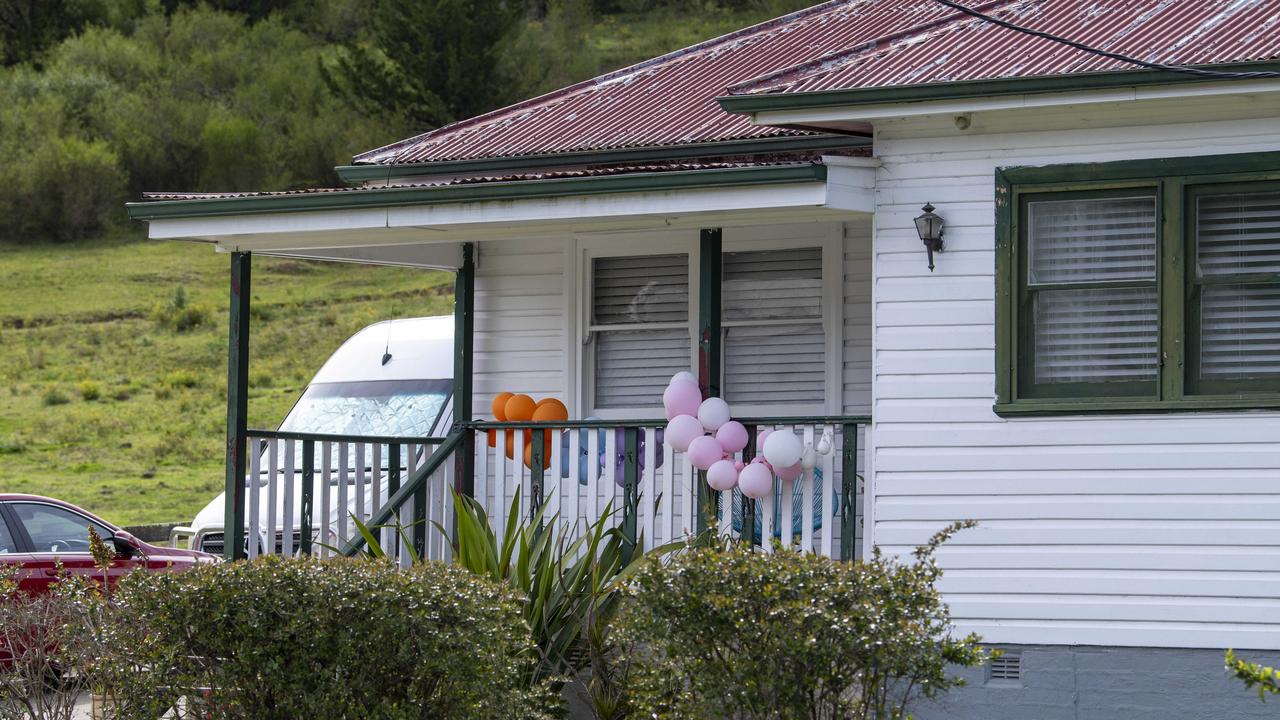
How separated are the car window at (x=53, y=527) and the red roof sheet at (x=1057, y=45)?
23.7ft

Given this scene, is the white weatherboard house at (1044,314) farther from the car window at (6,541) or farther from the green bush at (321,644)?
the car window at (6,541)

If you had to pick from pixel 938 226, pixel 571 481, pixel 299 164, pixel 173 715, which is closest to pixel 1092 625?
pixel 938 226

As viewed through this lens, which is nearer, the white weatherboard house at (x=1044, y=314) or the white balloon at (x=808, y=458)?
the white weatherboard house at (x=1044, y=314)

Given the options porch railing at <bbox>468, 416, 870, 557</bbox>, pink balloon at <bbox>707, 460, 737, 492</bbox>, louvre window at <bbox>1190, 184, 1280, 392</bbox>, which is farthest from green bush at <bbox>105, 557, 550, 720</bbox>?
louvre window at <bbox>1190, 184, 1280, 392</bbox>

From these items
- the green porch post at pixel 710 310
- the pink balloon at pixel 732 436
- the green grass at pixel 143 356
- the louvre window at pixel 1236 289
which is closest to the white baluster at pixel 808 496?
the pink balloon at pixel 732 436

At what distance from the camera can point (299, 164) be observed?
49.2m

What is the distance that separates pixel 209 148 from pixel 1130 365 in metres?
45.3

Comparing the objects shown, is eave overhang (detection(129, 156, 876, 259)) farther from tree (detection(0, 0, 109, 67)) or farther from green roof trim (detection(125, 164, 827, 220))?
tree (detection(0, 0, 109, 67))

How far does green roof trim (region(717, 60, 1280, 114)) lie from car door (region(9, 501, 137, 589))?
6831mm

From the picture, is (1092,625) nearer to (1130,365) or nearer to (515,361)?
(1130,365)

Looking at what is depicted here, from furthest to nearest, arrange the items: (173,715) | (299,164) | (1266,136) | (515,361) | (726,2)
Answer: (726,2), (299,164), (515,361), (1266,136), (173,715)

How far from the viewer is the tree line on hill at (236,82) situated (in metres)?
43.2

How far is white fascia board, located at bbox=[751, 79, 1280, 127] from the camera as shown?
7.48m

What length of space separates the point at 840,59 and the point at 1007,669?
3.26 metres
